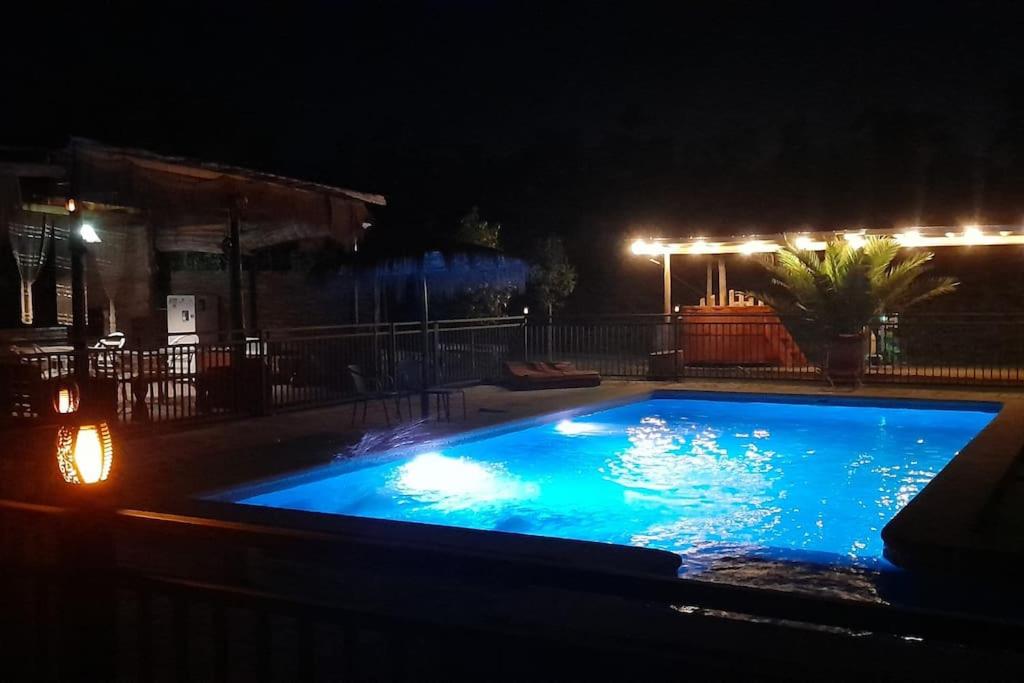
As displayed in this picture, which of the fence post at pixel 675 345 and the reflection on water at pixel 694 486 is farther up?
the fence post at pixel 675 345

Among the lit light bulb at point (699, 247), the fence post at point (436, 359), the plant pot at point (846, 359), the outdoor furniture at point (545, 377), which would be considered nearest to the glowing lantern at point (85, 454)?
the fence post at point (436, 359)

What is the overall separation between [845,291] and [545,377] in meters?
5.05

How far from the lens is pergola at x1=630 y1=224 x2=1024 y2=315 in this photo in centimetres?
1614

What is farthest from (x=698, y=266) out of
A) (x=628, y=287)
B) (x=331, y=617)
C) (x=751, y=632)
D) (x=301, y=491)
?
(x=331, y=617)

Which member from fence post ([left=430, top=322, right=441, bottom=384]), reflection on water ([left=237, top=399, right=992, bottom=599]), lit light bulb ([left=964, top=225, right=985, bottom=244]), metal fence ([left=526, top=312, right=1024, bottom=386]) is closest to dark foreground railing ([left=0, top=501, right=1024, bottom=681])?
reflection on water ([left=237, top=399, right=992, bottom=599])

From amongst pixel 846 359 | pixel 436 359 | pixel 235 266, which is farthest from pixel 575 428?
pixel 846 359

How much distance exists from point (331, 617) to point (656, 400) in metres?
12.5

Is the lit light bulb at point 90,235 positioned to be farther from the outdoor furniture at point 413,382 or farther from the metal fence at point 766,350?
the metal fence at point 766,350

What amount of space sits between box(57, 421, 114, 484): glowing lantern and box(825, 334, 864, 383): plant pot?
531 inches

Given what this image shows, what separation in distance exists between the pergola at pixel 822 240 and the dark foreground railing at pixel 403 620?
1337 centimetres

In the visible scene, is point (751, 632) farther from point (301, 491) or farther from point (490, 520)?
point (301, 491)

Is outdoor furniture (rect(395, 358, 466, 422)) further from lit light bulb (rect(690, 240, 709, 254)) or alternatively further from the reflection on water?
lit light bulb (rect(690, 240, 709, 254))

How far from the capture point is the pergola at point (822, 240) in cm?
1614

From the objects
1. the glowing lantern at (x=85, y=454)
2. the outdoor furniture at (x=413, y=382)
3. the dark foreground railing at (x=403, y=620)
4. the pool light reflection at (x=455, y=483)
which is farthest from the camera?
the outdoor furniture at (x=413, y=382)
